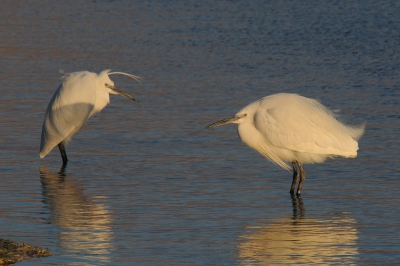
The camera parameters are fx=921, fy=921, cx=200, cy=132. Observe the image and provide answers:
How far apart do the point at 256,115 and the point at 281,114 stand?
252 mm

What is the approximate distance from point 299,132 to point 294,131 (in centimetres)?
5

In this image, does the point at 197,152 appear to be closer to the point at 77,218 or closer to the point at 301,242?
the point at 77,218

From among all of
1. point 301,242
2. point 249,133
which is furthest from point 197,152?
point 301,242

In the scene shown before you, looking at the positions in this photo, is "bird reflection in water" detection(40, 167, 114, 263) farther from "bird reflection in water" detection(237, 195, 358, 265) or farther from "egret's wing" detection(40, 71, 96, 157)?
"bird reflection in water" detection(237, 195, 358, 265)

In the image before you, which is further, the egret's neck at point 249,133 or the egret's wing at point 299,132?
the egret's neck at point 249,133

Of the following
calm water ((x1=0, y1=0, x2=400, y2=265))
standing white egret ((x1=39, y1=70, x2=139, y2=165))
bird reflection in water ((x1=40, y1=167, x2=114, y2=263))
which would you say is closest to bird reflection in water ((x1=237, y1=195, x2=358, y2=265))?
calm water ((x1=0, y1=0, x2=400, y2=265))

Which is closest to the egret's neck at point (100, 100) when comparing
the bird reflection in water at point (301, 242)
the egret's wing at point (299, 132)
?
the egret's wing at point (299, 132)

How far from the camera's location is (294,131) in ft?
28.7

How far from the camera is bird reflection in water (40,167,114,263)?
6.73 m

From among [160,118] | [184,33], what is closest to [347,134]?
[160,118]

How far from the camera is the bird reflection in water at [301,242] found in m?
6.54

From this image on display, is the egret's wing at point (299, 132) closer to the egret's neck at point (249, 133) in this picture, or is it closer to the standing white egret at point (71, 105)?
the egret's neck at point (249, 133)

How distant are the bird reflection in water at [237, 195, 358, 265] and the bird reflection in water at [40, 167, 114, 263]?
41.5 inches

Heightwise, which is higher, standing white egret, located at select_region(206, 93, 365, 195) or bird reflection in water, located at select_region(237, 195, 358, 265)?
standing white egret, located at select_region(206, 93, 365, 195)
